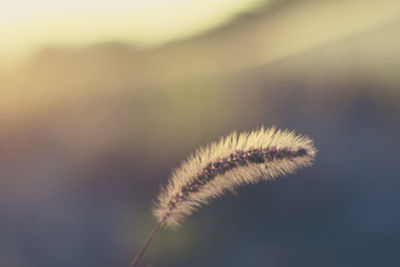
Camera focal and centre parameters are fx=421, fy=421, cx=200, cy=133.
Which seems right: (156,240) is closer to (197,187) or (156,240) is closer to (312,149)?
(197,187)

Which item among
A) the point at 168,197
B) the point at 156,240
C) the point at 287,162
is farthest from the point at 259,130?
the point at 156,240

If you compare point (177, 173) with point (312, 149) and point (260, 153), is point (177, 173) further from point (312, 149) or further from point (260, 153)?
point (312, 149)

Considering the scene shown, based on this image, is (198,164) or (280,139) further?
(198,164)

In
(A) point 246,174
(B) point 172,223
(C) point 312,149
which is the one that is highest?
(C) point 312,149

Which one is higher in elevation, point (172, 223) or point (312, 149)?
point (312, 149)

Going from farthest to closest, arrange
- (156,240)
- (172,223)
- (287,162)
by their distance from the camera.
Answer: (156,240), (172,223), (287,162)

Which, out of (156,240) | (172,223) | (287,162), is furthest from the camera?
(156,240)
